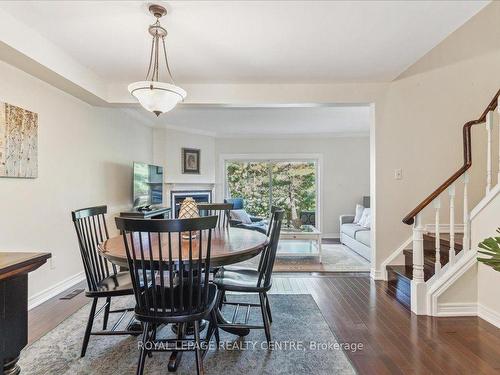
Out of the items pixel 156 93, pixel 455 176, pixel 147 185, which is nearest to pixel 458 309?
pixel 455 176

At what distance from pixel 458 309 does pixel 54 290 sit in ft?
12.7

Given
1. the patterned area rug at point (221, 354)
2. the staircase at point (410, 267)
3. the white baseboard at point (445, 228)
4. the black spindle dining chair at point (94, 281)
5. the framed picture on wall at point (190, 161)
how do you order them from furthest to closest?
the framed picture on wall at point (190, 161)
the white baseboard at point (445, 228)
the staircase at point (410, 267)
the black spindle dining chair at point (94, 281)
the patterned area rug at point (221, 354)

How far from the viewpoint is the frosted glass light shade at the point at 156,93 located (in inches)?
82.0

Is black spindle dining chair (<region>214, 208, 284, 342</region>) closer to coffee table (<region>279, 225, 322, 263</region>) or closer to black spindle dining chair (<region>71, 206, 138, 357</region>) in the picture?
black spindle dining chair (<region>71, 206, 138, 357</region>)

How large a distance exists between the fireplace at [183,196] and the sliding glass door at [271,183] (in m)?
0.64

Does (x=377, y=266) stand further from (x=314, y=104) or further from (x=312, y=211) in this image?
(x=312, y=211)

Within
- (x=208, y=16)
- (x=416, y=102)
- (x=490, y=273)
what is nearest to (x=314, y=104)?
(x=416, y=102)

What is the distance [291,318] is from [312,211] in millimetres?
4669

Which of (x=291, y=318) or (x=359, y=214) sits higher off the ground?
(x=359, y=214)

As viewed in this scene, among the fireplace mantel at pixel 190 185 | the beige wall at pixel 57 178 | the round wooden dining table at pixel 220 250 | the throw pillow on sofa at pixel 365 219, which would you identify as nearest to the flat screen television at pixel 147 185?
the beige wall at pixel 57 178

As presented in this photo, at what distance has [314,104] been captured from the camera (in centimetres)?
368

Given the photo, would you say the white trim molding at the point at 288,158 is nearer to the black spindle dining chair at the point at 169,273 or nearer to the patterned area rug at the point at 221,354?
the patterned area rug at the point at 221,354

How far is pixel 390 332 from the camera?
227 centimetres

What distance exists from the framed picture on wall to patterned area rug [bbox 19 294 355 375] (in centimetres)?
416
